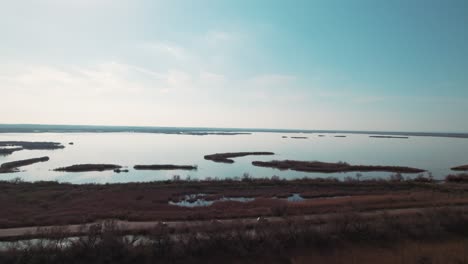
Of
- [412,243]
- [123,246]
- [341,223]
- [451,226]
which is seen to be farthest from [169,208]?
[451,226]

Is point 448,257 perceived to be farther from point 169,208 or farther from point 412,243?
point 169,208

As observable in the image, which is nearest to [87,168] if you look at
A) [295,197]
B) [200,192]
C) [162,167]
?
[162,167]

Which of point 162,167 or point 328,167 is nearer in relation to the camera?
point 162,167

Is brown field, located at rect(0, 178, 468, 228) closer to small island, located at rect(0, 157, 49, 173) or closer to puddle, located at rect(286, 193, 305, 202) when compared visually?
puddle, located at rect(286, 193, 305, 202)

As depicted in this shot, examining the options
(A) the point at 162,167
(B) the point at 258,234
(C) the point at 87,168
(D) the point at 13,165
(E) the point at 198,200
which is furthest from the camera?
(A) the point at 162,167

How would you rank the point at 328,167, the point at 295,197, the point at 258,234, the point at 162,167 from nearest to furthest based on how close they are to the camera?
the point at 258,234 → the point at 295,197 → the point at 162,167 → the point at 328,167

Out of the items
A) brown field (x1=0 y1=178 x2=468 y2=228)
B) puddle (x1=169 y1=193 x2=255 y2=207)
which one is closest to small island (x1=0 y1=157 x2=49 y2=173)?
brown field (x1=0 y1=178 x2=468 y2=228)

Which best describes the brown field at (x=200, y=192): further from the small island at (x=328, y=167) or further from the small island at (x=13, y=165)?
the small island at (x=13, y=165)

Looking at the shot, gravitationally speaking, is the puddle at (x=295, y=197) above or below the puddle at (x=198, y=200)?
above

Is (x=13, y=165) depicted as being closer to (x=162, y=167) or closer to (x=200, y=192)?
(x=162, y=167)

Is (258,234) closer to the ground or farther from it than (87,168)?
farther from it

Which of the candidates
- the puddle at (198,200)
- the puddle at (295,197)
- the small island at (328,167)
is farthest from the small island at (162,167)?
the puddle at (295,197)
